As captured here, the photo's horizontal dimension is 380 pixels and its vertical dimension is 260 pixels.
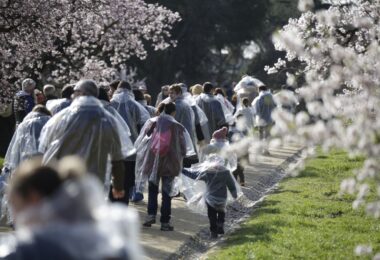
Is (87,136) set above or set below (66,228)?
above

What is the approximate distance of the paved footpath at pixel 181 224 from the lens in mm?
10078

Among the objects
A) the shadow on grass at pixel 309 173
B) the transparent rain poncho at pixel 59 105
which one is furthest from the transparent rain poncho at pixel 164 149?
the shadow on grass at pixel 309 173

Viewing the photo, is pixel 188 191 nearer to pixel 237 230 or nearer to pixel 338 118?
pixel 237 230

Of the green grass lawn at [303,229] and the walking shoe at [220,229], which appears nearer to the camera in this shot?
the green grass lawn at [303,229]

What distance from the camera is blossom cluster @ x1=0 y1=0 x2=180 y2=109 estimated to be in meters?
16.4

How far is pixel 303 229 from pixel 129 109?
3032 millimetres

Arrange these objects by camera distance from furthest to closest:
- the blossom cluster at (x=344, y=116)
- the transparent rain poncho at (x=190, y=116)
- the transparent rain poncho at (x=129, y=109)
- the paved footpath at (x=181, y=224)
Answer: the transparent rain poncho at (x=190, y=116)
the transparent rain poncho at (x=129, y=109)
the paved footpath at (x=181, y=224)
the blossom cluster at (x=344, y=116)

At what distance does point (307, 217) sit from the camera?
43.1 ft

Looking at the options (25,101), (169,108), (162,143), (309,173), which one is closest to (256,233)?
(162,143)

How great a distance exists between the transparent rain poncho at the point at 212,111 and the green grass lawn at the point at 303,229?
1.67 metres

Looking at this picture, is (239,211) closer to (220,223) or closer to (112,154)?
(220,223)

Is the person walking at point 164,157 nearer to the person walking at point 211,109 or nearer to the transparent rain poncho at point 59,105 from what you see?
the transparent rain poncho at point 59,105

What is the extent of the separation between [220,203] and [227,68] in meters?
48.9

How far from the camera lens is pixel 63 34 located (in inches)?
756
